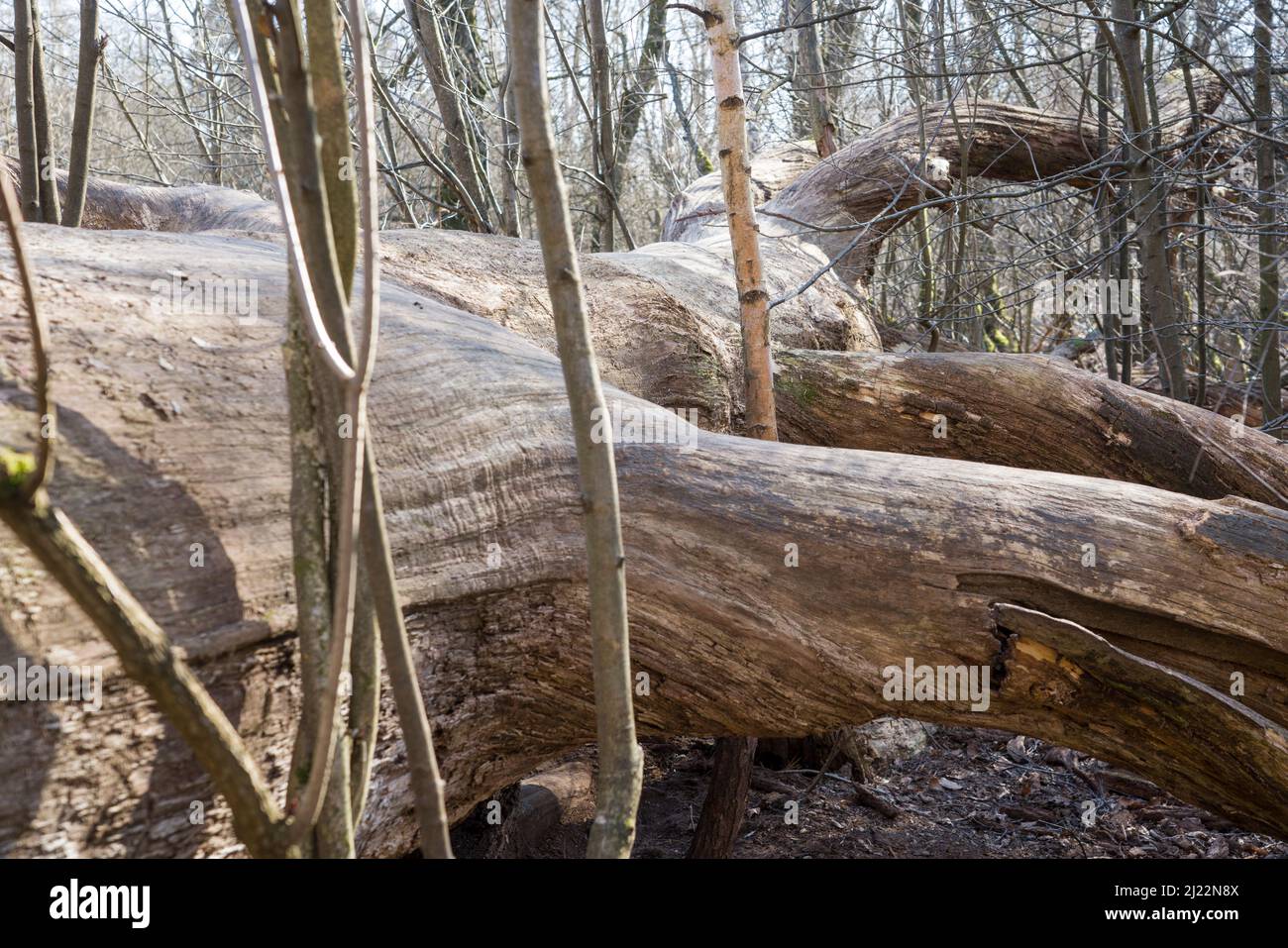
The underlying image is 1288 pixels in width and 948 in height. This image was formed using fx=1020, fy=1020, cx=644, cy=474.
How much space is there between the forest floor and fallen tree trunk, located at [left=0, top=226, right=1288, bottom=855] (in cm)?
135

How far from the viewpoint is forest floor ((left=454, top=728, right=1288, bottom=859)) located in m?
3.74

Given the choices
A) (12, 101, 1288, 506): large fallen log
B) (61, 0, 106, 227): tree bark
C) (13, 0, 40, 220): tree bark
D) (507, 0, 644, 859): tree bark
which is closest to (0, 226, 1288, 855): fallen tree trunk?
(507, 0, 644, 859): tree bark

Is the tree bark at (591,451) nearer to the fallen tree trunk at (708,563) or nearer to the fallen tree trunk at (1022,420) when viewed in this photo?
the fallen tree trunk at (708,563)

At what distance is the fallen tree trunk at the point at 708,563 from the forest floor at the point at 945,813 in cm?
135

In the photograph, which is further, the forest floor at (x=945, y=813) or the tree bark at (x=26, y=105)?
the forest floor at (x=945, y=813)

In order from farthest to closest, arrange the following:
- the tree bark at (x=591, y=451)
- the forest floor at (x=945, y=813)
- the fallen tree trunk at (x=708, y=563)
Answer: the forest floor at (x=945, y=813) → the fallen tree trunk at (x=708, y=563) → the tree bark at (x=591, y=451)

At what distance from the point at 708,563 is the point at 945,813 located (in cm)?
238

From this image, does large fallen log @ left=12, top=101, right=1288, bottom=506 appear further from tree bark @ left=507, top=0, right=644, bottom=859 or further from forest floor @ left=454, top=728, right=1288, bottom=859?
tree bark @ left=507, top=0, right=644, bottom=859

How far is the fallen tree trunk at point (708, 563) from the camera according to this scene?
2143mm

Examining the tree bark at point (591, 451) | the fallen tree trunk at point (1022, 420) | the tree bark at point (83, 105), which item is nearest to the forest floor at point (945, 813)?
the fallen tree trunk at point (1022, 420)

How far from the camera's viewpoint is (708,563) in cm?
237

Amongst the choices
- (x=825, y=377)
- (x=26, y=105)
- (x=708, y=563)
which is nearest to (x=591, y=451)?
(x=708, y=563)

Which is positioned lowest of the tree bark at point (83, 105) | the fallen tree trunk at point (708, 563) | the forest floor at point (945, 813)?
the forest floor at point (945, 813)
